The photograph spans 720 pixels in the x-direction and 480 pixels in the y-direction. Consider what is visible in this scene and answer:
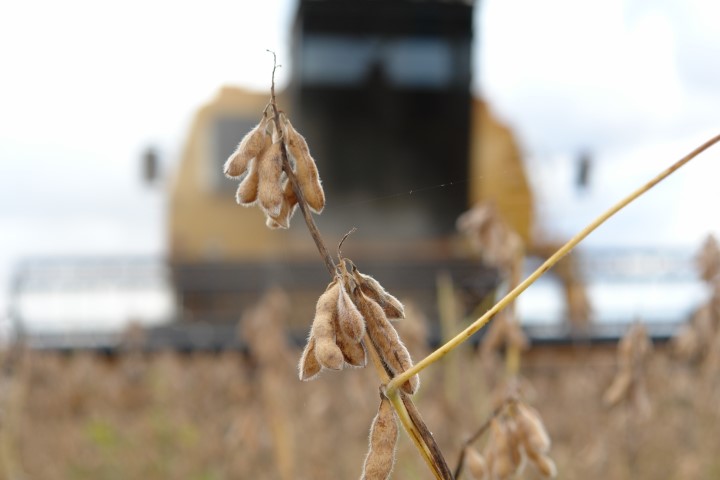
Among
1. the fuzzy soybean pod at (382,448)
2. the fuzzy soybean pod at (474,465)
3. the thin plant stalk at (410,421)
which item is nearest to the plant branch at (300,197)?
the thin plant stalk at (410,421)

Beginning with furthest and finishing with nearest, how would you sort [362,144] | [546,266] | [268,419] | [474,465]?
[362,144], [268,419], [474,465], [546,266]

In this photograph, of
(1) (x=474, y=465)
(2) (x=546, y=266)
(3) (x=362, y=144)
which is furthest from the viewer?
(3) (x=362, y=144)

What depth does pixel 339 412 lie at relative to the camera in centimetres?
523

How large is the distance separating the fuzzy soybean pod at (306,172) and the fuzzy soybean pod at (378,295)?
0.22 feet

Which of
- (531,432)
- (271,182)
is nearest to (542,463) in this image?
(531,432)

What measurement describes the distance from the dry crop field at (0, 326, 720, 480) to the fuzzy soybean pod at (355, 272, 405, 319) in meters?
2.37

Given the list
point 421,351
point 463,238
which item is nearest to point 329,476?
point 421,351

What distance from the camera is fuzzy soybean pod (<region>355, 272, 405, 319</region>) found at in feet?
2.62

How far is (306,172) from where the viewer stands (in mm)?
807

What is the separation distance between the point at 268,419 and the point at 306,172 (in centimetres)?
319

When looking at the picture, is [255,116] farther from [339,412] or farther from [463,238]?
[339,412]

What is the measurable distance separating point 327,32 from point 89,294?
4.42 metres

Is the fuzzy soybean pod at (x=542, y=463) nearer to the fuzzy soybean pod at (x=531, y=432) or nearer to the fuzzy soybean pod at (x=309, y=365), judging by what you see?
the fuzzy soybean pod at (x=531, y=432)

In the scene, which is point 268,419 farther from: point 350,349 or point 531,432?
point 350,349
